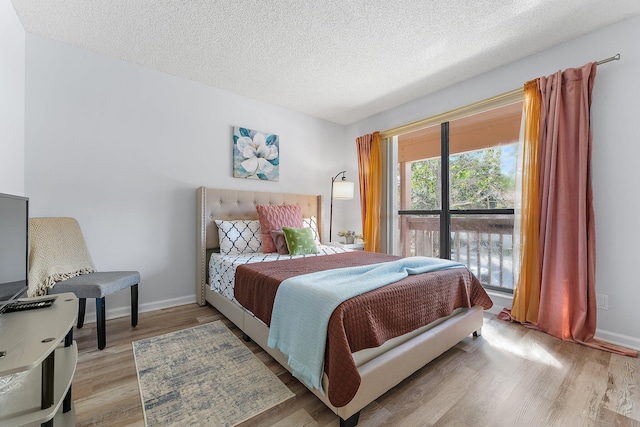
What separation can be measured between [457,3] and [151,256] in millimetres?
3443

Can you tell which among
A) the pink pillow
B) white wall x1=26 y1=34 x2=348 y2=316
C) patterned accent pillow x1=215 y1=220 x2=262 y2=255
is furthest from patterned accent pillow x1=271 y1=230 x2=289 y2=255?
white wall x1=26 y1=34 x2=348 y2=316

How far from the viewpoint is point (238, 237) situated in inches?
113

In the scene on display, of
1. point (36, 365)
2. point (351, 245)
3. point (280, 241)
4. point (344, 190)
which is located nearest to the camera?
point (36, 365)

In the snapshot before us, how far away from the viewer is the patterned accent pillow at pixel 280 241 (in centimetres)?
280

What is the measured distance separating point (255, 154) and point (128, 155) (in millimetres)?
1337

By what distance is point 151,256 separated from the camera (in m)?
2.73

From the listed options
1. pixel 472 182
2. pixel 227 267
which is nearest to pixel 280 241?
pixel 227 267

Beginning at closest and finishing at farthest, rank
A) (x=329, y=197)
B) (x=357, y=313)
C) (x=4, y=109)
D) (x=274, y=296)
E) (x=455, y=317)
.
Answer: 1. (x=357, y=313)
2. (x=274, y=296)
3. (x=4, y=109)
4. (x=455, y=317)
5. (x=329, y=197)

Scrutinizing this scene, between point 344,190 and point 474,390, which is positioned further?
point 344,190

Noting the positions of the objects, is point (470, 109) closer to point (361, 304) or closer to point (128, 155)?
point (361, 304)

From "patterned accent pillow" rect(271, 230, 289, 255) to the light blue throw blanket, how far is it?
109 centimetres

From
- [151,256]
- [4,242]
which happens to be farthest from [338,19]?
[151,256]

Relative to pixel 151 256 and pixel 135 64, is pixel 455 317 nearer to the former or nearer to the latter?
pixel 151 256

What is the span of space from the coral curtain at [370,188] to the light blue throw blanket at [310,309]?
1964mm
